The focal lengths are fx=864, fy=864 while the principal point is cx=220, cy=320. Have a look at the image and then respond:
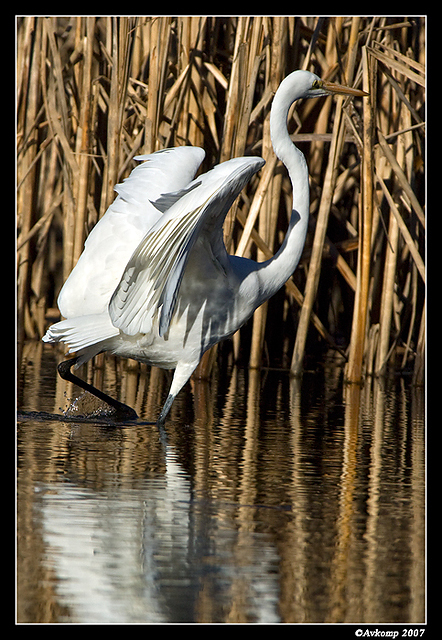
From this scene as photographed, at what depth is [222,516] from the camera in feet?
Result: 11.9

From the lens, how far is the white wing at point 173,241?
13.4 feet

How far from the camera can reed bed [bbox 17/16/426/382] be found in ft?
22.9

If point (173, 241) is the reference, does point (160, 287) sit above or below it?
below

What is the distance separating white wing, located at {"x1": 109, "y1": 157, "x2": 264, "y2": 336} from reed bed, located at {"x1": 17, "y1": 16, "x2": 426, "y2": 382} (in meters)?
2.42

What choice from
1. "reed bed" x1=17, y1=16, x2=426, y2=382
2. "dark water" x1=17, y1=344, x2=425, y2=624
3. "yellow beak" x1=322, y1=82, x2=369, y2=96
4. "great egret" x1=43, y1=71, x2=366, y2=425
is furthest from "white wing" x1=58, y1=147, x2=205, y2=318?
"reed bed" x1=17, y1=16, x2=426, y2=382

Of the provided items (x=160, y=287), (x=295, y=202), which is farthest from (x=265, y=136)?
(x=160, y=287)

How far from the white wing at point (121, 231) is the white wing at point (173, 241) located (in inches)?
20.8

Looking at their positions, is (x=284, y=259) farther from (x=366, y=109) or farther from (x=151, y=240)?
(x=366, y=109)

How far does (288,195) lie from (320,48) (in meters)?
1.44

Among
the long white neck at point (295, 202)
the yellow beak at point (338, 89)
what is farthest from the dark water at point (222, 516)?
the yellow beak at point (338, 89)

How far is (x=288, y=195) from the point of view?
8047 mm

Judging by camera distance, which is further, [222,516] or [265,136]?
[265,136]

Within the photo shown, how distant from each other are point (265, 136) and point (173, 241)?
10.9ft

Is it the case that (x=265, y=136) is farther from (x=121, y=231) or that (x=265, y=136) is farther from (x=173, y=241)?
(x=173, y=241)
